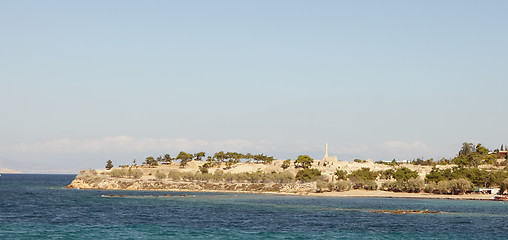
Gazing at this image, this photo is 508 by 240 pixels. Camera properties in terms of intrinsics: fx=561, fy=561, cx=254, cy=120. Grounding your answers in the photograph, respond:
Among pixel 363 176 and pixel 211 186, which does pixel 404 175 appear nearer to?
pixel 363 176

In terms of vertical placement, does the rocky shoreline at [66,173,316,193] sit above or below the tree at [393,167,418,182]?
below

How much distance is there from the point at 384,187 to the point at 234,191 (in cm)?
4874

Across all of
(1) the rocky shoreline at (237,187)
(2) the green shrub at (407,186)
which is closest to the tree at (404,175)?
(2) the green shrub at (407,186)

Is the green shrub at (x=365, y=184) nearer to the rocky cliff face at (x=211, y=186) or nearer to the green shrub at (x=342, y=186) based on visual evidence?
the green shrub at (x=342, y=186)

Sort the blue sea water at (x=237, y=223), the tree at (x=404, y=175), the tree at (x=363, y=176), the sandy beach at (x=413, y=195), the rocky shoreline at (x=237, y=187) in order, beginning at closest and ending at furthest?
1. the blue sea water at (x=237, y=223)
2. the sandy beach at (x=413, y=195)
3. the rocky shoreline at (x=237, y=187)
4. the tree at (x=404, y=175)
5. the tree at (x=363, y=176)

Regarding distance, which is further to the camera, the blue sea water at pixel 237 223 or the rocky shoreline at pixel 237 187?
the rocky shoreline at pixel 237 187

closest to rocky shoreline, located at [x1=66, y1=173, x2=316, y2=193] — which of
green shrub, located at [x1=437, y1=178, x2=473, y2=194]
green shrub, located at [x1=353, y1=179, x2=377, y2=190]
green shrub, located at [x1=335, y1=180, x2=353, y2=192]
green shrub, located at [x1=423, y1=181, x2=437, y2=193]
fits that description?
green shrub, located at [x1=335, y1=180, x2=353, y2=192]

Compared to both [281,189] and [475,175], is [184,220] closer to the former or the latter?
[281,189]

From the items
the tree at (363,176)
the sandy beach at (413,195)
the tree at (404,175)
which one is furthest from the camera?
the tree at (363,176)

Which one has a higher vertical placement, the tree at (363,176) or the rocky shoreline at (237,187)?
the tree at (363,176)

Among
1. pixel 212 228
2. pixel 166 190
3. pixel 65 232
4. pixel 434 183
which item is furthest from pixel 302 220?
pixel 166 190

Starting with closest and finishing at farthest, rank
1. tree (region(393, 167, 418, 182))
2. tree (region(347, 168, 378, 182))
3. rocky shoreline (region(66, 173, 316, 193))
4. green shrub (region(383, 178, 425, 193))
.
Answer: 1. green shrub (region(383, 178, 425, 193))
2. rocky shoreline (region(66, 173, 316, 193))
3. tree (region(393, 167, 418, 182))
4. tree (region(347, 168, 378, 182))

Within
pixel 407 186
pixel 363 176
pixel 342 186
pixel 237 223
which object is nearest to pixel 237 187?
pixel 342 186

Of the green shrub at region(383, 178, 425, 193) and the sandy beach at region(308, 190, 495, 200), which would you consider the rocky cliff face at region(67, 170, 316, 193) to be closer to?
the sandy beach at region(308, 190, 495, 200)
